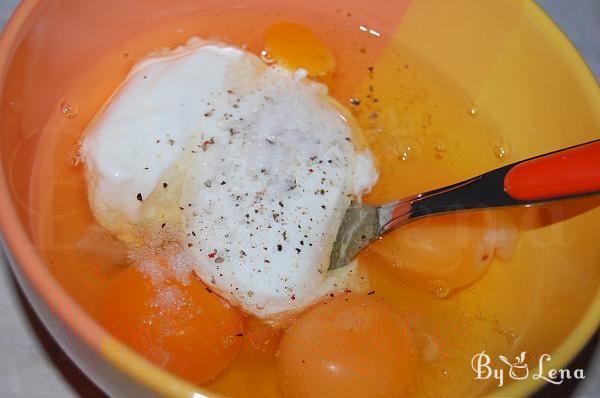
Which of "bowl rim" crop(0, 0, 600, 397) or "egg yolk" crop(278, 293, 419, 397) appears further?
"egg yolk" crop(278, 293, 419, 397)

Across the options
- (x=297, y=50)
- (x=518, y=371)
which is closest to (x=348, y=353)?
(x=518, y=371)

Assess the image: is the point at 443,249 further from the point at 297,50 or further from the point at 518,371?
the point at 297,50

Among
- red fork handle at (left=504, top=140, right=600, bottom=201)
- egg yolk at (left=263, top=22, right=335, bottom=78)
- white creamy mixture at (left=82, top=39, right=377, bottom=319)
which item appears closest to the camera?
red fork handle at (left=504, top=140, right=600, bottom=201)

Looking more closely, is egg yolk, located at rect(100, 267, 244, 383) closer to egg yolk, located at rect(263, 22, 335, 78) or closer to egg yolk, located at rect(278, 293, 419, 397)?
egg yolk, located at rect(278, 293, 419, 397)

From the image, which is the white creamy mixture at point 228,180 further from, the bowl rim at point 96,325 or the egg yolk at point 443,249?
the bowl rim at point 96,325

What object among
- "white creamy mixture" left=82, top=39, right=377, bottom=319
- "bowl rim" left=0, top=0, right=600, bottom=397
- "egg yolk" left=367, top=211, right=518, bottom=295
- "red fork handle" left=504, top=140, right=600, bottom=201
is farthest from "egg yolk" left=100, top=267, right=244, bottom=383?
"red fork handle" left=504, top=140, right=600, bottom=201

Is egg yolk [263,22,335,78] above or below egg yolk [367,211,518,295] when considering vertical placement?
above

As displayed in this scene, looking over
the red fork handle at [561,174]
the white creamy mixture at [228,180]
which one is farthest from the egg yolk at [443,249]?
the red fork handle at [561,174]

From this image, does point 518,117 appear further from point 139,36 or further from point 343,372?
point 139,36
